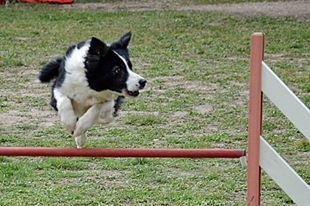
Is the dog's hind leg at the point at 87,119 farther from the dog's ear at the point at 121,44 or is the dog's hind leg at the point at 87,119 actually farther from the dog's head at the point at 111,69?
the dog's ear at the point at 121,44

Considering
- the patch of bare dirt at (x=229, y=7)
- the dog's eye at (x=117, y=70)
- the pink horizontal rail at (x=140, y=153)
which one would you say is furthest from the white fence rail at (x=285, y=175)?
the patch of bare dirt at (x=229, y=7)

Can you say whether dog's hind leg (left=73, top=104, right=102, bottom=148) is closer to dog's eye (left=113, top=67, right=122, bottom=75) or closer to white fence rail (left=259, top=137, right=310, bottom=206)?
dog's eye (left=113, top=67, right=122, bottom=75)

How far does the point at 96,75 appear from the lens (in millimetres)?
6270

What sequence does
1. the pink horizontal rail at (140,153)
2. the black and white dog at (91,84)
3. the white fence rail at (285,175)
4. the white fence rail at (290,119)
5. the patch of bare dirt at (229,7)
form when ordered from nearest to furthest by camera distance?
the white fence rail at (290,119)
the white fence rail at (285,175)
the pink horizontal rail at (140,153)
the black and white dog at (91,84)
the patch of bare dirt at (229,7)

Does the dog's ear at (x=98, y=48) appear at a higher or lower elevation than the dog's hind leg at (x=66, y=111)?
higher

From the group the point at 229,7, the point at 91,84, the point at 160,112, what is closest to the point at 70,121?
the point at 91,84

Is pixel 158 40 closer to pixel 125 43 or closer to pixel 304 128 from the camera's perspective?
pixel 125 43

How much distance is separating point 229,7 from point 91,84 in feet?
48.5

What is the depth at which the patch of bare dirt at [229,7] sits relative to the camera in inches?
777

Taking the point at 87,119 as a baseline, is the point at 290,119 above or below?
above

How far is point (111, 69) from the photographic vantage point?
6.18m

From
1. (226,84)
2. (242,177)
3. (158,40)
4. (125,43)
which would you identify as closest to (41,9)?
(158,40)

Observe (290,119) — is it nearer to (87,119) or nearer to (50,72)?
(87,119)

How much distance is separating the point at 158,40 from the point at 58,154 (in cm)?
1031
